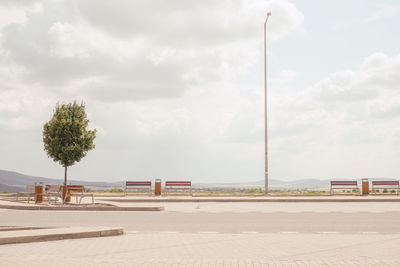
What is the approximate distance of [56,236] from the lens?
31.9 ft

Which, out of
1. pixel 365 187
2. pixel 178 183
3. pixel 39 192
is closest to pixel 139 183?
pixel 178 183

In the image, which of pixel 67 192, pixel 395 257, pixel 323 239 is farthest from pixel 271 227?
pixel 67 192

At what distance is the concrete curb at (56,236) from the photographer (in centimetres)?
919

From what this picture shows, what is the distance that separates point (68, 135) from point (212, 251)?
24.1 metres

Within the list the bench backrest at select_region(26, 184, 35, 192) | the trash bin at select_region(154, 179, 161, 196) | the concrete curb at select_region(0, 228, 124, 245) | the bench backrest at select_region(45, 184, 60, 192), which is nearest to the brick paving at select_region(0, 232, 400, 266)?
the concrete curb at select_region(0, 228, 124, 245)

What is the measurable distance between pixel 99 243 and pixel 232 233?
3.52m

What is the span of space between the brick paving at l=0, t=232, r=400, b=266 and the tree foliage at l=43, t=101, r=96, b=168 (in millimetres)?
21332

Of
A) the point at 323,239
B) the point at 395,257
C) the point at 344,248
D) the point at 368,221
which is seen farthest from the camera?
the point at 368,221

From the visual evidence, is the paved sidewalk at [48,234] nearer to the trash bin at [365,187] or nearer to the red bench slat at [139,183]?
the red bench slat at [139,183]

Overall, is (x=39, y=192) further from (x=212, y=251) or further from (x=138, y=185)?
(x=212, y=251)

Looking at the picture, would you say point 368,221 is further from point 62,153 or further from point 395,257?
point 62,153

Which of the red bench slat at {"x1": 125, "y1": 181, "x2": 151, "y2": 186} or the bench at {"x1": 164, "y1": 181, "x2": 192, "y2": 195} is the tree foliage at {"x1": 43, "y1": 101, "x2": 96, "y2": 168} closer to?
the red bench slat at {"x1": 125, "y1": 181, "x2": 151, "y2": 186}

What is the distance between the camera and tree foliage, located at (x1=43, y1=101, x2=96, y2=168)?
30.8m

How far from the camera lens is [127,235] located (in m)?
10.8
